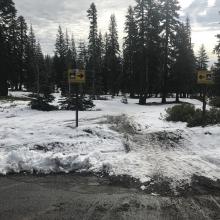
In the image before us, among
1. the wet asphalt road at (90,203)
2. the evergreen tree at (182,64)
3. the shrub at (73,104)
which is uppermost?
the evergreen tree at (182,64)

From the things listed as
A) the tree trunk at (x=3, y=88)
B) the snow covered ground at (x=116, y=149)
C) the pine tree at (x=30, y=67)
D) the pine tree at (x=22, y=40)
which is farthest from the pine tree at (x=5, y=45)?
the snow covered ground at (x=116, y=149)

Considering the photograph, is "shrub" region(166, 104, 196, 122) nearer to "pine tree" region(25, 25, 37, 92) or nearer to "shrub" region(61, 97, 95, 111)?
"shrub" region(61, 97, 95, 111)

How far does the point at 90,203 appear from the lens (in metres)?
6.55

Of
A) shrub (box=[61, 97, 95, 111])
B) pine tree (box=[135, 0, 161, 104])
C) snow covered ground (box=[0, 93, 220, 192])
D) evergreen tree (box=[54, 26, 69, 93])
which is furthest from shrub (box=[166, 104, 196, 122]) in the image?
evergreen tree (box=[54, 26, 69, 93])

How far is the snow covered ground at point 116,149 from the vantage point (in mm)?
8664

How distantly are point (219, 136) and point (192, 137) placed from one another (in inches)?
34.8

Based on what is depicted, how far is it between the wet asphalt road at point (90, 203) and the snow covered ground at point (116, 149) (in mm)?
830

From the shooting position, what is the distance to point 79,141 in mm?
11172

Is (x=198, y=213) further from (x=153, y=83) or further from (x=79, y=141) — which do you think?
(x=153, y=83)

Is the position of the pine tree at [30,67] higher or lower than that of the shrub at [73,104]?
higher

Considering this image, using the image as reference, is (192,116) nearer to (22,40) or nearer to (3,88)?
(3,88)

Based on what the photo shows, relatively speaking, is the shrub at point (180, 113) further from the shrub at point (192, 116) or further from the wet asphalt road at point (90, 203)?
the wet asphalt road at point (90, 203)

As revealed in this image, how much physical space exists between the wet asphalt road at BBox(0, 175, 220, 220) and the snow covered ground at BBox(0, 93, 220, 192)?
83cm

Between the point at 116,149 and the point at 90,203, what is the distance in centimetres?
417
